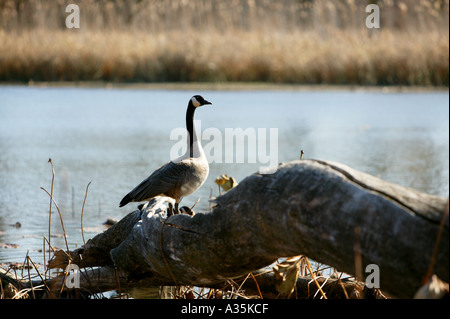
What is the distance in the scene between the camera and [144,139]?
9367 mm

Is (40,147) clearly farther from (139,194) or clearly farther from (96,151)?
(139,194)

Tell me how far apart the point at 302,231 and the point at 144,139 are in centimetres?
712

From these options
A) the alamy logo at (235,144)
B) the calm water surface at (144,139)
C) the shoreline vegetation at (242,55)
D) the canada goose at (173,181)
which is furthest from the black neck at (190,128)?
the shoreline vegetation at (242,55)

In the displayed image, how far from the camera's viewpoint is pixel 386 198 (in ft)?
7.48

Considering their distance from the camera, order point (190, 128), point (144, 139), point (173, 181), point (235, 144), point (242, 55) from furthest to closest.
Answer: point (242, 55), point (144, 139), point (235, 144), point (190, 128), point (173, 181)

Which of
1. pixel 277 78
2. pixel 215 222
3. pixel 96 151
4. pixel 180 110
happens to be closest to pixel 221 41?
pixel 277 78

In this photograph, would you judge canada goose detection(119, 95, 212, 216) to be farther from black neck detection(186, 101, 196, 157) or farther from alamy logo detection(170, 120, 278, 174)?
alamy logo detection(170, 120, 278, 174)

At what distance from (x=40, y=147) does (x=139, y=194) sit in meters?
5.21

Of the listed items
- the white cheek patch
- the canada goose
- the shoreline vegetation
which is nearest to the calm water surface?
the canada goose

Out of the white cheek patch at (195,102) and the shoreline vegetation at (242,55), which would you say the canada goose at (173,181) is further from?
the shoreline vegetation at (242,55)

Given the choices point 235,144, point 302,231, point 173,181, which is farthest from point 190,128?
point 235,144

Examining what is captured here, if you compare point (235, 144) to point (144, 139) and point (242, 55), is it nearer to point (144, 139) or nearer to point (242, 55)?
point (144, 139)

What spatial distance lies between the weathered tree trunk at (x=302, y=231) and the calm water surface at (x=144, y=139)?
0.80m

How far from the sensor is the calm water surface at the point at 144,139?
19.2 feet
